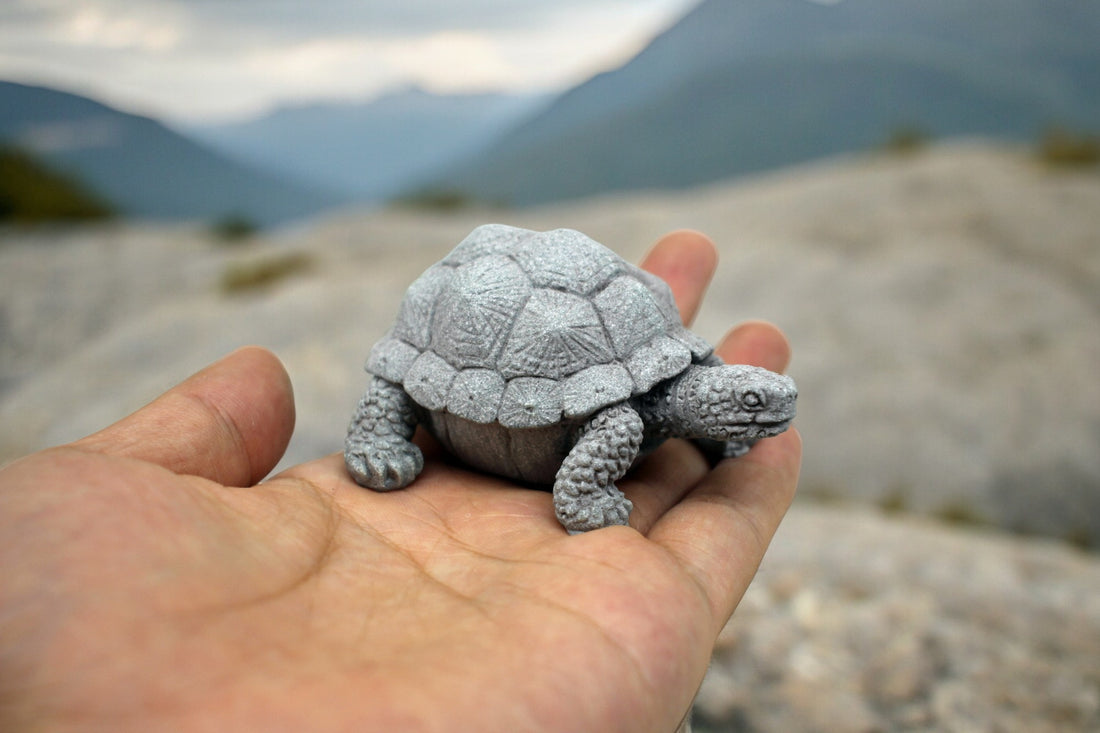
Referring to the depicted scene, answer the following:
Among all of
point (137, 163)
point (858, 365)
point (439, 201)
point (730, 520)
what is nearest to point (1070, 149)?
point (858, 365)

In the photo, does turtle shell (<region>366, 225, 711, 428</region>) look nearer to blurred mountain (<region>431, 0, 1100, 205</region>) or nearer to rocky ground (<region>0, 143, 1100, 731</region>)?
rocky ground (<region>0, 143, 1100, 731</region>)

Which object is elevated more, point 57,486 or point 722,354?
point 57,486

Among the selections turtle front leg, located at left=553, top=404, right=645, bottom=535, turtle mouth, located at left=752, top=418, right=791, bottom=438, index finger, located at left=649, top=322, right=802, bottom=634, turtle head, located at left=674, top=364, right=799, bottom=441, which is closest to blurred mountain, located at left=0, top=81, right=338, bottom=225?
turtle front leg, located at left=553, top=404, right=645, bottom=535

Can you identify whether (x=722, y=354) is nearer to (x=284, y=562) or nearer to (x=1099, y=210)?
(x=284, y=562)

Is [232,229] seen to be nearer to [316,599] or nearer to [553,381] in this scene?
[553,381]

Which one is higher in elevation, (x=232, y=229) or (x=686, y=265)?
(x=686, y=265)

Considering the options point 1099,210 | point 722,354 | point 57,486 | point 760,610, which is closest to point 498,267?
point 722,354
